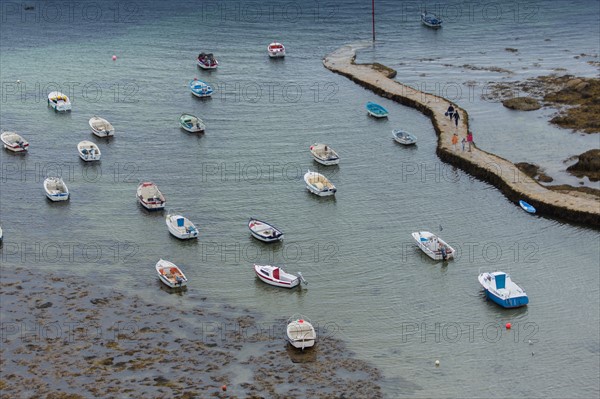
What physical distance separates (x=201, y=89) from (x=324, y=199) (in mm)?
35671

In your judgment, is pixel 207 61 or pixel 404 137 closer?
pixel 404 137

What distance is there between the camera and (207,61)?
13438cm

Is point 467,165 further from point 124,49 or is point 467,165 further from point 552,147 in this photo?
point 124,49

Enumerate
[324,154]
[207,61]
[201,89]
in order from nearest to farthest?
1. [324,154]
2. [201,89]
3. [207,61]

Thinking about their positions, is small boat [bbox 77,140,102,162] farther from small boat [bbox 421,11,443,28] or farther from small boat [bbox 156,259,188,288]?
small boat [bbox 421,11,443,28]

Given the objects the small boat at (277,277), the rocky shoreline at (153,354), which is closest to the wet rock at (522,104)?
the small boat at (277,277)

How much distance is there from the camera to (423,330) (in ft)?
232

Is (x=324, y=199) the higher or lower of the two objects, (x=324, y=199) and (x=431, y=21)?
the lower

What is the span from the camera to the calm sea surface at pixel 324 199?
232ft

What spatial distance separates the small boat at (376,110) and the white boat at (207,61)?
2811 cm

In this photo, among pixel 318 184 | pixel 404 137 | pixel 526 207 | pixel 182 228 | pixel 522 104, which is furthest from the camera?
pixel 522 104

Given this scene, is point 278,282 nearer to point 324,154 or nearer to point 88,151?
point 324,154

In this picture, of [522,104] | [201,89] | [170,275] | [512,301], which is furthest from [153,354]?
[522,104]

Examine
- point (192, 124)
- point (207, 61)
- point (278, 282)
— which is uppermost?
point (207, 61)
